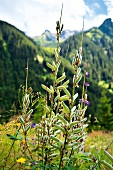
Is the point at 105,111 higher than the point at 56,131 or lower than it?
higher

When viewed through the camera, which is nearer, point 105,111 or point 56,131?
point 56,131

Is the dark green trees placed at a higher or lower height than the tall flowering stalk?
higher

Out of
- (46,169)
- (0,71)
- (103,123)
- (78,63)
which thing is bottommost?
(46,169)

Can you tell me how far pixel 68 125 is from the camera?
7.89 ft

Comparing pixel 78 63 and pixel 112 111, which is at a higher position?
pixel 112 111

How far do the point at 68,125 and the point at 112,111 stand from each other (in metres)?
54.5

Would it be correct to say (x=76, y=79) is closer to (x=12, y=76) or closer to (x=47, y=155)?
(x=47, y=155)

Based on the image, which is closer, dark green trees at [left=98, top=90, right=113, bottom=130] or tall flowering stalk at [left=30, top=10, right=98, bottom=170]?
tall flowering stalk at [left=30, top=10, right=98, bottom=170]

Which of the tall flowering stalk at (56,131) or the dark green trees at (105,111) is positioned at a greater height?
the dark green trees at (105,111)

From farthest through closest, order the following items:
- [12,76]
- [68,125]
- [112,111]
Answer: [12,76] → [112,111] → [68,125]

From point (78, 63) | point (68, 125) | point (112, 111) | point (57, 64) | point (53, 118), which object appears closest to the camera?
point (78, 63)

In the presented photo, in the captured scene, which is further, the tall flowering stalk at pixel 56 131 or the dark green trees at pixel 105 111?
the dark green trees at pixel 105 111

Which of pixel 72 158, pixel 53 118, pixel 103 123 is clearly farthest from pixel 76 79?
pixel 103 123

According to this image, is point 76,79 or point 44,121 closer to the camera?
point 76,79
